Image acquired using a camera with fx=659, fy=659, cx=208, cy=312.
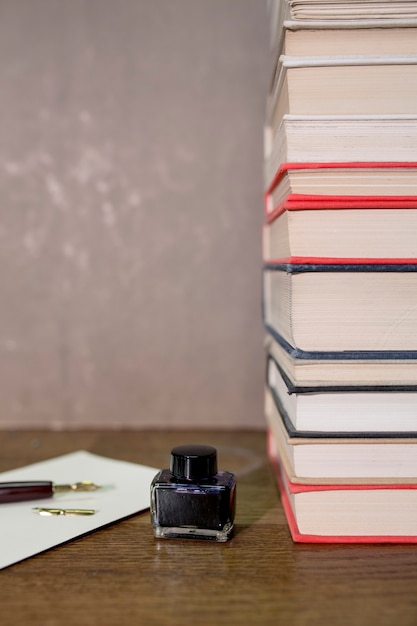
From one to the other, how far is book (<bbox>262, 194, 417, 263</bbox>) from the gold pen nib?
1.06 ft

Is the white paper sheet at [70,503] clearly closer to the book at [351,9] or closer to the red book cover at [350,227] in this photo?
the red book cover at [350,227]

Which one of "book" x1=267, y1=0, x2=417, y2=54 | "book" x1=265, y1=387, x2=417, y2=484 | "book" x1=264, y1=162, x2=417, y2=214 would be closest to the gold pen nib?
"book" x1=265, y1=387, x2=417, y2=484

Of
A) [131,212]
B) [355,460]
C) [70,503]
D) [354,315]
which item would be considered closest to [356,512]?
[355,460]

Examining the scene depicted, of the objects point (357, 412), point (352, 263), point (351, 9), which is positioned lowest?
point (357, 412)

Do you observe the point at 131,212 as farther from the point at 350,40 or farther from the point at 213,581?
the point at 213,581

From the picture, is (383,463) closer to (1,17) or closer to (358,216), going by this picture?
(358,216)

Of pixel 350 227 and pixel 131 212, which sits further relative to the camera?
pixel 131 212

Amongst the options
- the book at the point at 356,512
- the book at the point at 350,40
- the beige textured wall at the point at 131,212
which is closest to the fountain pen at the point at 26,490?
A: the book at the point at 356,512

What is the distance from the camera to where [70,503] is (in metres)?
0.64

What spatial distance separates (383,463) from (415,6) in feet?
1.23

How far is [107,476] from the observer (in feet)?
2.39

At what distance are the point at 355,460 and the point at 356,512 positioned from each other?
4 centimetres

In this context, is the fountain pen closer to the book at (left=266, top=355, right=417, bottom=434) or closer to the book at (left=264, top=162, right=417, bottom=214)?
the book at (left=266, top=355, right=417, bottom=434)

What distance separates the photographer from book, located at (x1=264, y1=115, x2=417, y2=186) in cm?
53
